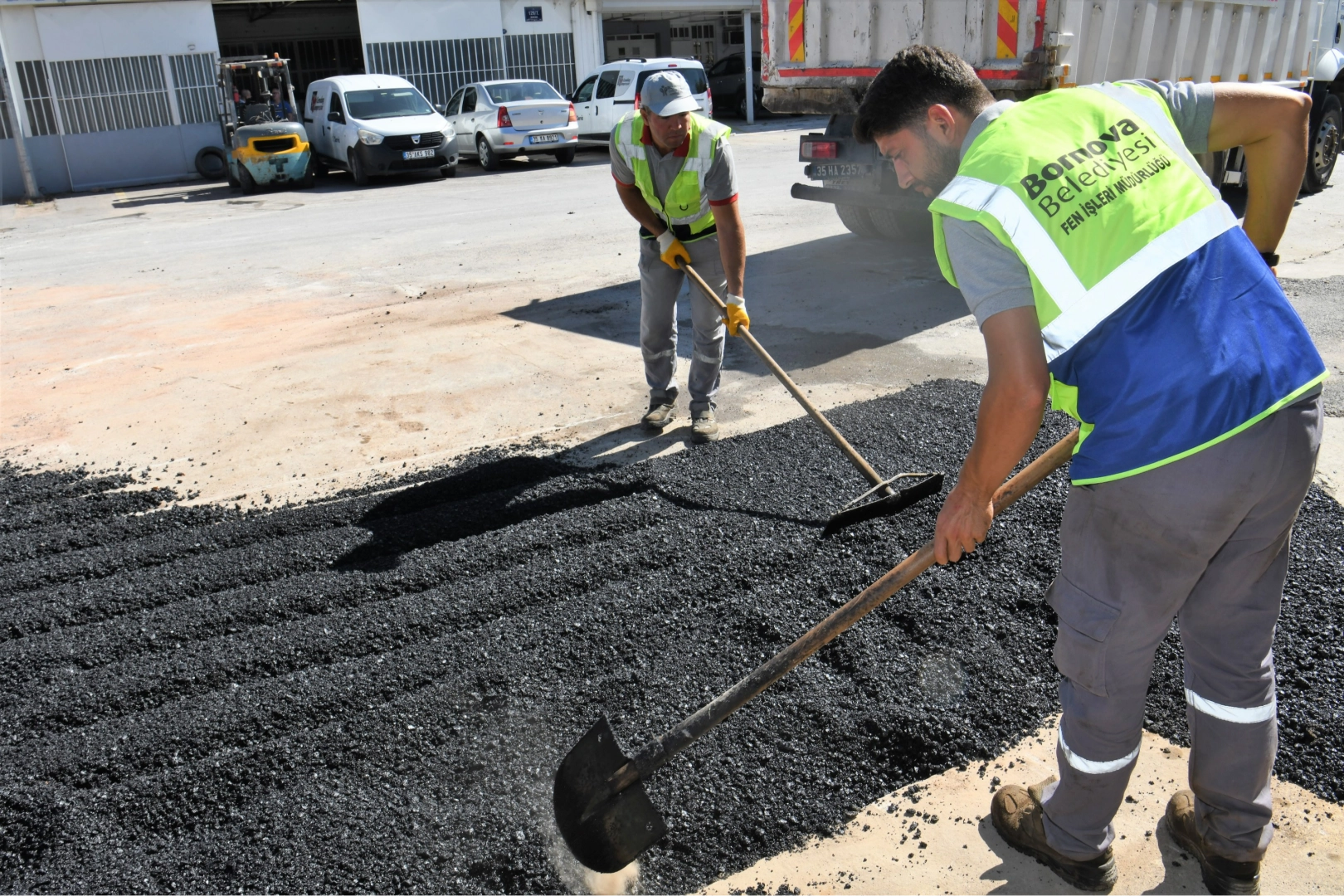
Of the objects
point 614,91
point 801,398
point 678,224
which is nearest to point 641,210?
point 678,224

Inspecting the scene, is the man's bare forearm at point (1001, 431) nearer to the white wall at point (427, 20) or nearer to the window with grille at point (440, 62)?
the white wall at point (427, 20)

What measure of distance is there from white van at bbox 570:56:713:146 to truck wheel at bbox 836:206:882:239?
8063mm

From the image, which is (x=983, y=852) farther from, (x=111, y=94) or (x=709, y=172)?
(x=111, y=94)

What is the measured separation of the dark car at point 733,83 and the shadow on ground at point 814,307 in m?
15.9

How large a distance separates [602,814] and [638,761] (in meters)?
0.14

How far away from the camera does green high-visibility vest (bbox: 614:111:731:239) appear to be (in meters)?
4.51

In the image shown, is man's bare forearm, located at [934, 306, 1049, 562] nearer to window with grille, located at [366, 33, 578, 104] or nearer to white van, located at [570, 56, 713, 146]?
white van, located at [570, 56, 713, 146]

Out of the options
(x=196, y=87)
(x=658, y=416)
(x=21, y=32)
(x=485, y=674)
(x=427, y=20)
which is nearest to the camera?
(x=485, y=674)

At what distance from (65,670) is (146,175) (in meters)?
18.2

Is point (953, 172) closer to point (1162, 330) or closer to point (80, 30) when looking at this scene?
A: point (1162, 330)

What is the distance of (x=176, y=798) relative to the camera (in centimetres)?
259

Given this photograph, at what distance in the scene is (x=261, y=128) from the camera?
1540 centimetres

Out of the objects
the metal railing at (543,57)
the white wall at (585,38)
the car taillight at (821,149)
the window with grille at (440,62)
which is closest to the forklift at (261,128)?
the window with grille at (440,62)

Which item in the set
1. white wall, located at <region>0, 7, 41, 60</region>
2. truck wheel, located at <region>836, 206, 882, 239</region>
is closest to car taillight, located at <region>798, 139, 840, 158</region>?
truck wheel, located at <region>836, 206, 882, 239</region>
